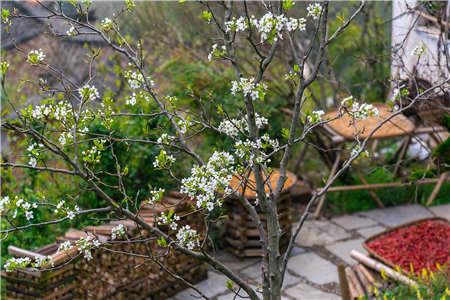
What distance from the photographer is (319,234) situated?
4.56 metres

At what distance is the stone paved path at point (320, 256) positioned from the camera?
3.50m

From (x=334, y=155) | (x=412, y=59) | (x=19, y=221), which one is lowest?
(x=19, y=221)

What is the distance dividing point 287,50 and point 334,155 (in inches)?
60.3

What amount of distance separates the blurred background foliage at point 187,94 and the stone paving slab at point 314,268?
0.92 m

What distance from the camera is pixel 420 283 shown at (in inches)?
108

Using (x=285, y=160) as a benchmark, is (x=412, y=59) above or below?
above

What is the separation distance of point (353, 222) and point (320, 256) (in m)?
0.93

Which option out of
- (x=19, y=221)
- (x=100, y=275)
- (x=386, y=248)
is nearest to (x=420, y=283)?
(x=386, y=248)

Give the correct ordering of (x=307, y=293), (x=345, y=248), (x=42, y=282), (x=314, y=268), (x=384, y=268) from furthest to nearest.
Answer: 1. (x=345, y=248)
2. (x=314, y=268)
3. (x=307, y=293)
4. (x=384, y=268)
5. (x=42, y=282)

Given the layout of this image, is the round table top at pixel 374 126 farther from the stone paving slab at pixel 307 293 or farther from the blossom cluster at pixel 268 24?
the blossom cluster at pixel 268 24

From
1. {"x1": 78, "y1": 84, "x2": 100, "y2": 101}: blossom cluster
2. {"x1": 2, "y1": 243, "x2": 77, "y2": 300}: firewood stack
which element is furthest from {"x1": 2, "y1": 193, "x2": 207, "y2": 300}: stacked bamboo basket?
{"x1": 78, "y1": 84, "x2": 100, "y2": 101}: blossom cluster

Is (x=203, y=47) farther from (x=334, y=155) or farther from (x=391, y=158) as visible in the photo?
(x=391, y=158)

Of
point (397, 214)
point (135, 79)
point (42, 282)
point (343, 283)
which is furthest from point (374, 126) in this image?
point (42, 282)

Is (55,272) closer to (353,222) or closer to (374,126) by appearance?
(353,222)
